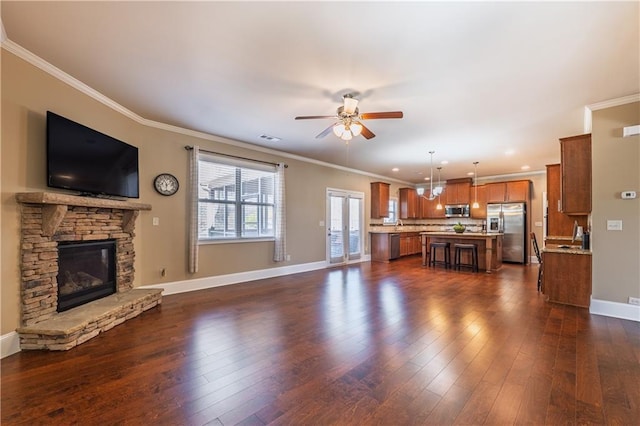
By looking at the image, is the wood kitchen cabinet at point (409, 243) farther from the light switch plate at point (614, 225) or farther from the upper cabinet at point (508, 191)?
the light switch plate at point (614, 225)

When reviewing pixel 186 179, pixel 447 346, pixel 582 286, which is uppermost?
pixel 186 179

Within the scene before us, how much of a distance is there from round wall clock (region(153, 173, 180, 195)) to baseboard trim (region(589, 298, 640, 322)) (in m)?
6.26

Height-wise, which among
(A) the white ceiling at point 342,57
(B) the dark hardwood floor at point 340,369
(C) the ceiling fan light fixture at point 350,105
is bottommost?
(B) the dark hardwood floor at point 340,369

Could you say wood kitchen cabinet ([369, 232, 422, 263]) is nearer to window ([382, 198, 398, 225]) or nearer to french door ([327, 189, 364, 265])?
french door ([327, 189, 364, 265])

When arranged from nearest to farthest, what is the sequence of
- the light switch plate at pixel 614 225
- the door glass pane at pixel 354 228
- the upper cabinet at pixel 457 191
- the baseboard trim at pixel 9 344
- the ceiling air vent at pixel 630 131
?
the baseboard trim at pixel 9 344 → the ceiling air vent at pixel 630 131 → the light switch plate at pixel 614 225 → the door glass pane at pixel 354 228 → the upper cabinet at pixel 457 191

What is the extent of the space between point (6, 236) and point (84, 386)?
1587mm

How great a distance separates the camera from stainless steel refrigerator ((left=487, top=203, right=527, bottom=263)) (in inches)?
310

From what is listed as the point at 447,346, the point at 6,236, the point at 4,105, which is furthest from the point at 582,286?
the point at 4,105

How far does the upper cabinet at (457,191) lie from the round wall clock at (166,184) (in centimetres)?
837

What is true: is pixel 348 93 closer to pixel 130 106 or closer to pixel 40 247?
pixel 130 106

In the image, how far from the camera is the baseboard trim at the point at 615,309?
340cm

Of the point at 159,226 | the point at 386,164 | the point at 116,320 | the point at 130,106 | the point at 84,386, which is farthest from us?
the point at 386,164

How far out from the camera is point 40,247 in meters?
2.74

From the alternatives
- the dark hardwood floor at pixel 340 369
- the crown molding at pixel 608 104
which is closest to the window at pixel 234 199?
the dark hardwood floor at pixel 340 369
